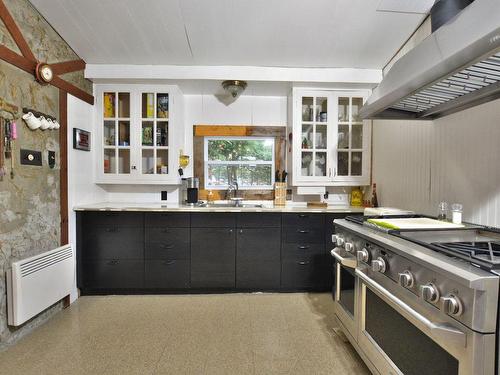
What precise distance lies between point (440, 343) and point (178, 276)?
2335mm

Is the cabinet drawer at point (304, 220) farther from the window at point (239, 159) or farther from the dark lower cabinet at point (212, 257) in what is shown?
the window at point (239, 159)

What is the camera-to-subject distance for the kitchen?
1.33m

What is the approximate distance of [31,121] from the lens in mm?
2195

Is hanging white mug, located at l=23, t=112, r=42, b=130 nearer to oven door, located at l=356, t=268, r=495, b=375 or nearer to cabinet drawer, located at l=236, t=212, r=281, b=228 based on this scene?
cabinet drawer, located at l=236, t=212, r=281, b=228

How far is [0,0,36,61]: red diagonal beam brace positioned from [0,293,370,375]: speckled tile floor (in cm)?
213

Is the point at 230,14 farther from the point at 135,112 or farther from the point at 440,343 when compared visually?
the point at 440,343

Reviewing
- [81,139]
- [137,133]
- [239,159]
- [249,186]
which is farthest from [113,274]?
[239,159]

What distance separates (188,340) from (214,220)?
111 centimetres

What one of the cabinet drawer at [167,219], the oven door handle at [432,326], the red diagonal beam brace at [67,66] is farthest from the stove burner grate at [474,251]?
the red diagonal beam brace at [67,66]

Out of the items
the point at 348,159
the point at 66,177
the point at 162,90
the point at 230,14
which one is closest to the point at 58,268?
the point at 66,177

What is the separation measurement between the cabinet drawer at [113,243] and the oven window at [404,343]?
217 centimetres

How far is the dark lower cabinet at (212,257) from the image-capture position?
288 cm

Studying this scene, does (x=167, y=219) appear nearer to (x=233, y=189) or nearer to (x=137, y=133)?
(x=233, y=189)

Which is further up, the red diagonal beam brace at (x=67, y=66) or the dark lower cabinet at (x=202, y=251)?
the red diagonal beam brace at (x=67, y=66)
